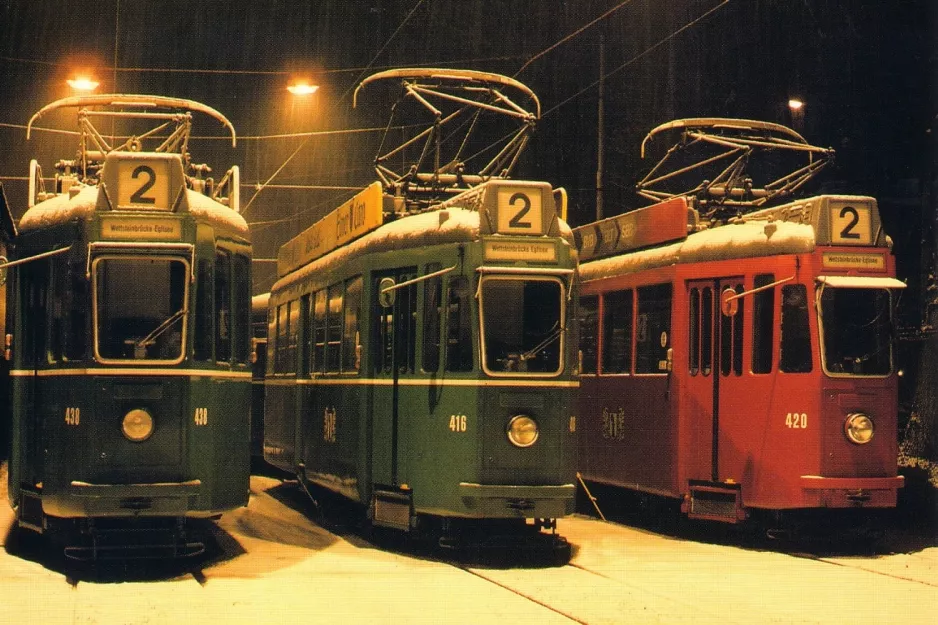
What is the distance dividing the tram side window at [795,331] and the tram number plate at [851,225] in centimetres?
62

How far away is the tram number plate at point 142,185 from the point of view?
39.8 ft

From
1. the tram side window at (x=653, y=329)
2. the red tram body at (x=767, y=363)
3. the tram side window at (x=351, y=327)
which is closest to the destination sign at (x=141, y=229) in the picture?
the tram side window at (x=351, y=327)

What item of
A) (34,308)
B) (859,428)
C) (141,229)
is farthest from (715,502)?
(34,308)

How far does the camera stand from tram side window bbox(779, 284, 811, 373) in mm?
14484

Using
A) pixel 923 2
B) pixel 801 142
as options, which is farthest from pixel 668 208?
pixel 923 2

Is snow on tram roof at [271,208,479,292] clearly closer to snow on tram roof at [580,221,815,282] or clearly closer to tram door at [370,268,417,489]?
tram door at [370,268,417,489]

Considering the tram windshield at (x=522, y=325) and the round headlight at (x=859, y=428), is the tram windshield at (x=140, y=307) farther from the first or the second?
the round headlight at (x=859, y=428)

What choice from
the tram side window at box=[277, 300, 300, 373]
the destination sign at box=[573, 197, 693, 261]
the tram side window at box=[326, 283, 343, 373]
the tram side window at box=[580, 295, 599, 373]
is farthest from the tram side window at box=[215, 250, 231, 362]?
the tram side window at box=[580, 295, 599, 373]

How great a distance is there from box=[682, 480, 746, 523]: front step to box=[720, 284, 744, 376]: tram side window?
3.80ft

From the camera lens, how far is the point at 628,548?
570 inches

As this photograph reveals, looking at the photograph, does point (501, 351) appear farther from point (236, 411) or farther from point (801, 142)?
point (801, 142)

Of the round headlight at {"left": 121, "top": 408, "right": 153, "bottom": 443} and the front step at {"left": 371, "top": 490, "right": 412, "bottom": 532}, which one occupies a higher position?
the round headlight at {"left": 121, "top": 408, "right": 153, "bottom": 443}

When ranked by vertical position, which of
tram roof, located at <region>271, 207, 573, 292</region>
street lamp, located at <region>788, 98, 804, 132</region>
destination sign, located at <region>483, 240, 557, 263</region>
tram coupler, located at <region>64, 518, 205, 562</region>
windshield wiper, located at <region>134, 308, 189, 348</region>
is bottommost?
tram coupler, located at <region>64, 518, 205, 562</region>

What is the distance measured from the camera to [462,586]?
450 inches
